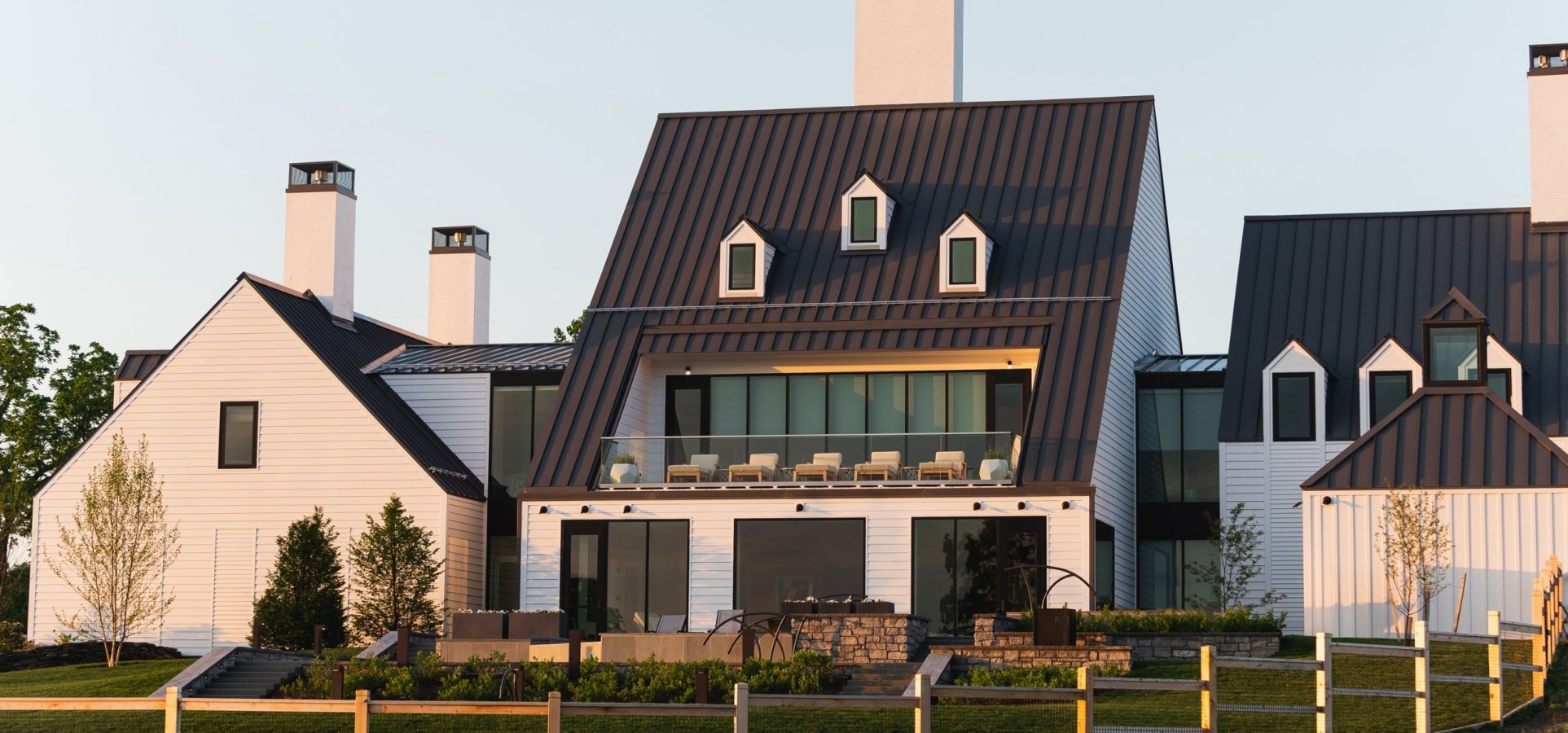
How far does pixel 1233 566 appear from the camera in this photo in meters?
36.5

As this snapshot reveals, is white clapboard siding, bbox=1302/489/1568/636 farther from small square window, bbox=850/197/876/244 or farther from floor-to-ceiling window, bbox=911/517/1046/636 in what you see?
small square window, bbox=850/197/876/244

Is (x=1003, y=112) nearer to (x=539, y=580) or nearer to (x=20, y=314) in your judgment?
(x=539, y=580)

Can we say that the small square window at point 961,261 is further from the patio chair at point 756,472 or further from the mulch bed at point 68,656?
the mulch bed at point 68,656

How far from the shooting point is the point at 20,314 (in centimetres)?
4953

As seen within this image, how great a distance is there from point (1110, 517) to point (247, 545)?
1537 cm

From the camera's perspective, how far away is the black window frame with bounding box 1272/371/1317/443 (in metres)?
37.2

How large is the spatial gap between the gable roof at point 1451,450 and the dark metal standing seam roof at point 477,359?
14478 mm

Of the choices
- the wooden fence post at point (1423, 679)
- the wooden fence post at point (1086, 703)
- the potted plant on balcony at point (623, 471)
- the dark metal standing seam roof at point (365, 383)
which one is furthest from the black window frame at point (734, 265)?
the wooden fence post at point (1086, 703)

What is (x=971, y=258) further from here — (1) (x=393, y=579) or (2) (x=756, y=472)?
(1) (x=393, y=579)

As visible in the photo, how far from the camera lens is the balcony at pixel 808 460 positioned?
112 feet

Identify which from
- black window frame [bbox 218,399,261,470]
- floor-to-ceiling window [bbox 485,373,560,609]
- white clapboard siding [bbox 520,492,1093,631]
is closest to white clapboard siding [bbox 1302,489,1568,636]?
white clapboard siding [bbox 520,492,1093,631]

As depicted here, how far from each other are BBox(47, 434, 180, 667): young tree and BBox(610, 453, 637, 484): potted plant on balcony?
25.8ft

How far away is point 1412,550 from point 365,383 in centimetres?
1904

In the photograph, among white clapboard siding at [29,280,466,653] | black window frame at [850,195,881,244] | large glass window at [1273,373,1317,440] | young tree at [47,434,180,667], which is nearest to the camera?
young tree at [47,434,180,667]
